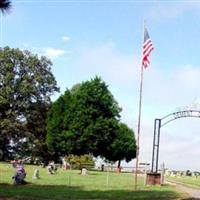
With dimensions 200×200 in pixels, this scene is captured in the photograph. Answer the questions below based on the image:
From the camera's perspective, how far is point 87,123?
8350 cm

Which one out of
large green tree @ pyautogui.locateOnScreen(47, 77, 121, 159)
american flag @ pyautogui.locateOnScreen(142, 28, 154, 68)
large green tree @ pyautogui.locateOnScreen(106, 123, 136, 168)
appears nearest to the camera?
american flag @ pyautogui.locateOnScreen(142, 28, 154, 68)

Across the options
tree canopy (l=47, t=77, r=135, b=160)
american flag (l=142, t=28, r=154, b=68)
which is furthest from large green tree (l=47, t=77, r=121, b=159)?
american flag (l=142, t=28, r=154, b=68)

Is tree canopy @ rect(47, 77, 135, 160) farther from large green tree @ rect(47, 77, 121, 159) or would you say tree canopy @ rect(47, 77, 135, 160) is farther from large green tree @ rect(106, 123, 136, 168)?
large green tree @ rect(106, 123, 136, 168)

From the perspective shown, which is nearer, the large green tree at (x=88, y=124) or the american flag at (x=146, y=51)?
the american flag at (x=146, y=51)

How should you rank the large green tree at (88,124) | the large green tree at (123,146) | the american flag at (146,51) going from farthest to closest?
the large green tree at (123,146)
the large green tree at (88,124)
the american flag at (146,51)

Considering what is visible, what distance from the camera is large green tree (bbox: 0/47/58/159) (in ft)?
286

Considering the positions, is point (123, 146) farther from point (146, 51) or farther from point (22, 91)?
point (146, 51)

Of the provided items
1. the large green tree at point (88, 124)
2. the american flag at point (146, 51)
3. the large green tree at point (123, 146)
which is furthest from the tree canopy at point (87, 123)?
the american flag at point (146, 51)

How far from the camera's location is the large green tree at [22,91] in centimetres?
8719

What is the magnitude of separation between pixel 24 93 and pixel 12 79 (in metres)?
2.65

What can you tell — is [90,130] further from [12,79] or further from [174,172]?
[174,172]

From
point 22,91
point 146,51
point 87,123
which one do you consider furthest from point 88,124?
point 146,51

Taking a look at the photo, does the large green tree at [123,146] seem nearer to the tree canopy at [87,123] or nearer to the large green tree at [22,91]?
the tree canopy at [87,123]

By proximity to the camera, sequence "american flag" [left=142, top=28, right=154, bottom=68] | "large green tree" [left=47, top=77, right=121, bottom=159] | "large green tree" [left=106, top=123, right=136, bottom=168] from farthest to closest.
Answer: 1. "large green tree" [left=106, top=123, right=136, bottom=168]
2. "large green tree" [left=47, top=77, right=121, bottom=159]
3. "american flag" [left=142, top=28, right=154, bottom=68]
